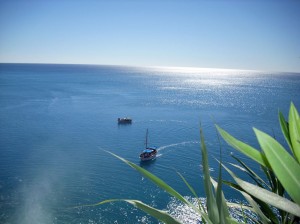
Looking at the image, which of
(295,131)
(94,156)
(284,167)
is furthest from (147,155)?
(284,167)

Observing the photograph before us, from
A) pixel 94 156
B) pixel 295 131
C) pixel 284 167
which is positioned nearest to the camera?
pixel 284 167

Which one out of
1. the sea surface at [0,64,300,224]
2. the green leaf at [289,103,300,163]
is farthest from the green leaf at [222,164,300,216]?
the sea surface at [0,64,300,224]

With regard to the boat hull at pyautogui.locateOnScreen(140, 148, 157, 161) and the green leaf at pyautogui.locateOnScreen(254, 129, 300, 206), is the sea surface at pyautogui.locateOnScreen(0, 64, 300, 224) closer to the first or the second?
the boat hull at pyautogui.locateOnScreen(140, 148, 157, 161)

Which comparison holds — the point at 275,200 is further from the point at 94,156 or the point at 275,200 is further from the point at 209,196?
the point at 94,156

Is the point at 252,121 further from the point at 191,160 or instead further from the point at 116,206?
the point at 116,206

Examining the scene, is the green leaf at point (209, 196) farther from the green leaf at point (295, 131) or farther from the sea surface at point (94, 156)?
the sea surface at point (94, 156)

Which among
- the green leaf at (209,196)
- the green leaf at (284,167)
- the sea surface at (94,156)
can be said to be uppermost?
the green leaf at (284,167)

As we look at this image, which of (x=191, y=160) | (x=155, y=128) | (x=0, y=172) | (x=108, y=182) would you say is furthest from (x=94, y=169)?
(x=155, y=128)

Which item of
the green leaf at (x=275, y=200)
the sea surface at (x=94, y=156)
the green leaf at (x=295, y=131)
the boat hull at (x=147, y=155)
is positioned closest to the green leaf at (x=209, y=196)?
the green leaf at (x=275, y=200)
